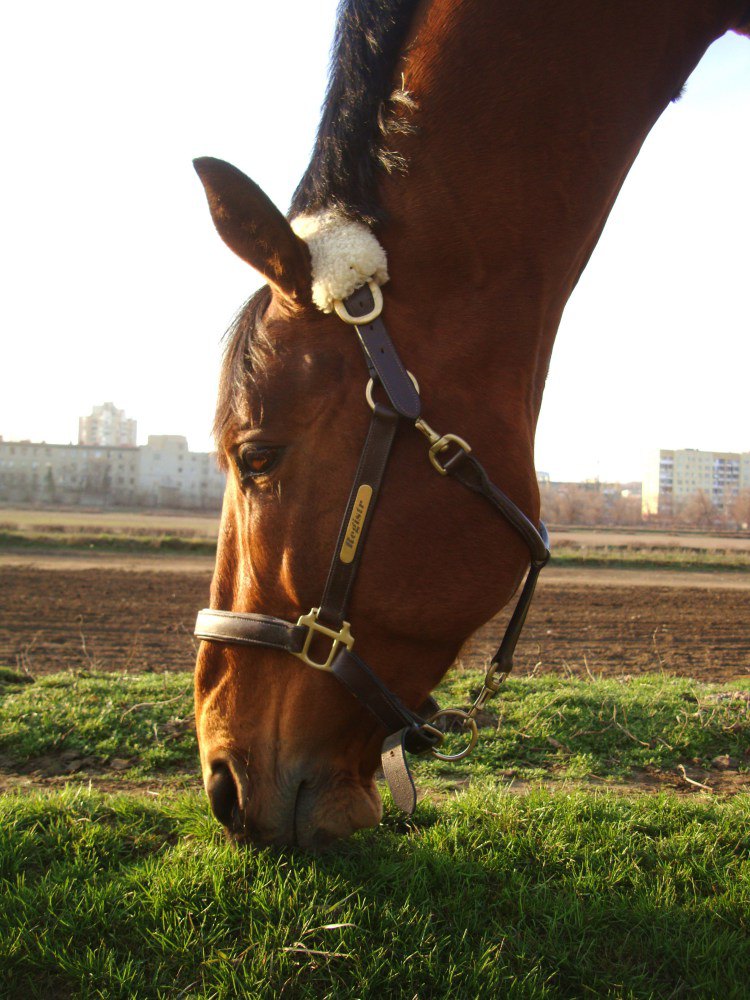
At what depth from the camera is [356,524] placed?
69.2 inches

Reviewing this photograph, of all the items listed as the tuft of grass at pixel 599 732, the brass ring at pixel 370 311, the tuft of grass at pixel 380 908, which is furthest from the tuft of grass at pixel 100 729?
the brass ring at pixel 370 311

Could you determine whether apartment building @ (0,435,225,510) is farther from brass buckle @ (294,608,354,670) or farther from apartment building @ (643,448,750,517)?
apartment building @ (643,448,750,517)

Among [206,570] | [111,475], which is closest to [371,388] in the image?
[206,570]

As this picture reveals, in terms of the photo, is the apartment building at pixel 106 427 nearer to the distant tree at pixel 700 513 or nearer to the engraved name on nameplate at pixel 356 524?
the distant tree at pixel 700 513

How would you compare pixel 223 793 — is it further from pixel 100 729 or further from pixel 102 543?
pixel 102 543

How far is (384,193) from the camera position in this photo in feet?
6.10

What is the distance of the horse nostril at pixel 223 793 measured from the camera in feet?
6.17

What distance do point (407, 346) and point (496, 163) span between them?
60 centimetres

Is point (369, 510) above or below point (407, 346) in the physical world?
below

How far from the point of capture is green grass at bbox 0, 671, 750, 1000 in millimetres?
1938

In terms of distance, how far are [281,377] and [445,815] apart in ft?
7.13

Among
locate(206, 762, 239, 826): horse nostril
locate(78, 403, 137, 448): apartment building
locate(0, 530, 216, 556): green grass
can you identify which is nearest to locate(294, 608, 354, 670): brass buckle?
locate(206, 762, 239, 826): horse nostril

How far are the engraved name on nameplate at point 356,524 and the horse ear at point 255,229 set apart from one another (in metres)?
0.57

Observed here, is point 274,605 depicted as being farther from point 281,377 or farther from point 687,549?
point 687,549
